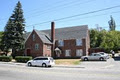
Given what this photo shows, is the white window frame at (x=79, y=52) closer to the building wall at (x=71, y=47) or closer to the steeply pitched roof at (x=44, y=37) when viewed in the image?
the building wall at (x=71, y=47)

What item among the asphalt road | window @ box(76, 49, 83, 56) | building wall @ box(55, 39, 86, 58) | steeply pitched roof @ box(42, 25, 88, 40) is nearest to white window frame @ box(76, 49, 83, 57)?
window @ box(76, 49, 83, 56)

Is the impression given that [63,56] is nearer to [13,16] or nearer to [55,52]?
[55,52]

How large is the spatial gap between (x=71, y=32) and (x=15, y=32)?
47.9 ft

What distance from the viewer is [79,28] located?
172 feet

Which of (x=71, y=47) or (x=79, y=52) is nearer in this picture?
(x=79, y=52)

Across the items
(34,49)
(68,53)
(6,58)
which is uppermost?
(34,49)

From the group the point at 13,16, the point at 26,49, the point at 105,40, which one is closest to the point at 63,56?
the point at 26,49

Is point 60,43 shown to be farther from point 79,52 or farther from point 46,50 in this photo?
point 79,52

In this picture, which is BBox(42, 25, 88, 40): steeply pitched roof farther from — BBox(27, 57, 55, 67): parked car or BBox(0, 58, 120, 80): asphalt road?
BBox(0, 58, 120, 80): asphalt road

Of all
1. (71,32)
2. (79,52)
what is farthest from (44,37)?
(79,52)

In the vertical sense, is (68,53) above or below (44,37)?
below

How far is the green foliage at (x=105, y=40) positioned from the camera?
65606 mm

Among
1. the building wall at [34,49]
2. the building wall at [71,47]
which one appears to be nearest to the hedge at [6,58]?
the building wall at [34,49]

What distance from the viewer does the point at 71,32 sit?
53.2m
